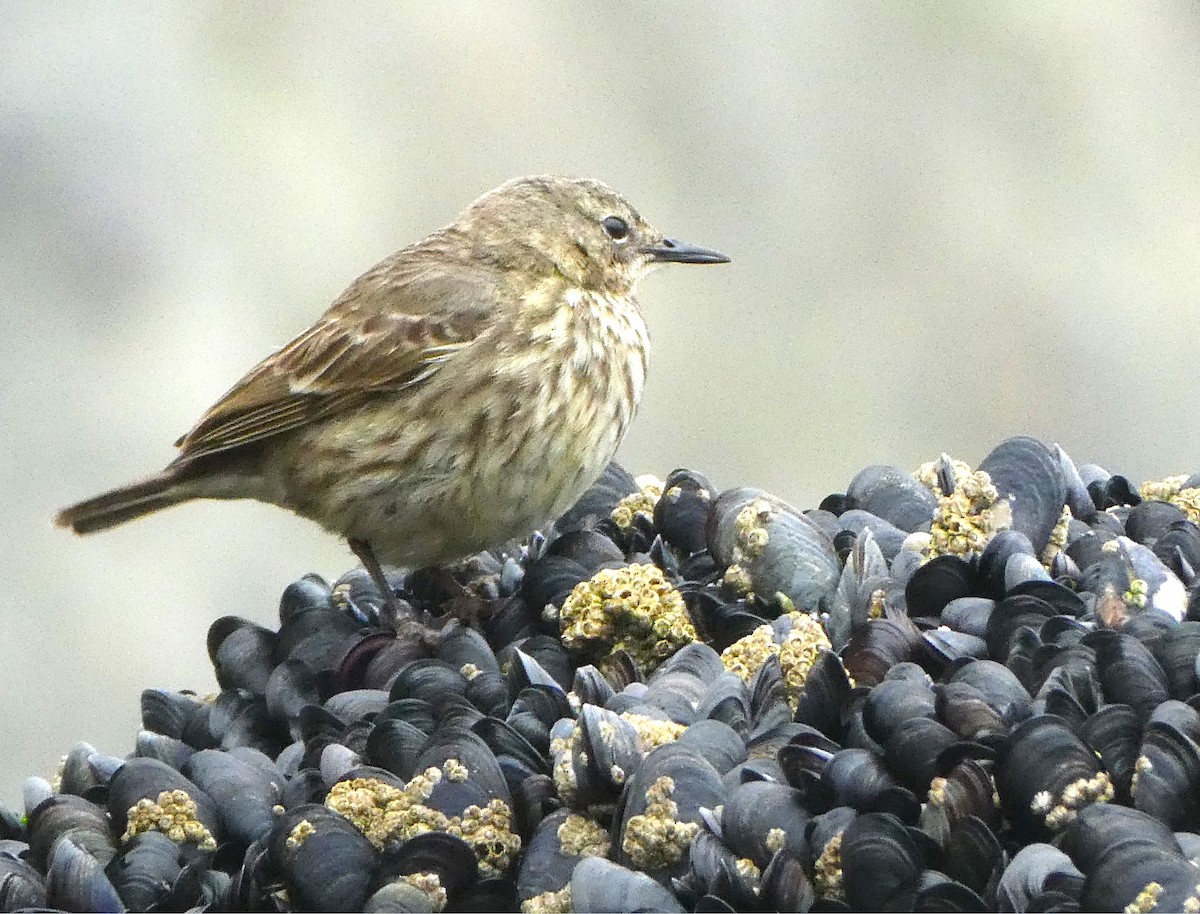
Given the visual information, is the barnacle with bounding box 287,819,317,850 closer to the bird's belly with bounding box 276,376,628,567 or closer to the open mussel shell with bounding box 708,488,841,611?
the open mussel shell with bounding box 708,488,841,611

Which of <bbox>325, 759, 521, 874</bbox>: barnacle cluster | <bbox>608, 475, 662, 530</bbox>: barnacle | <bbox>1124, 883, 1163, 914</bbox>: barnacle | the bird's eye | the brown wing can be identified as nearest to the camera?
<bbox>1124, 883, 1163, 914</bbox>: barnacle

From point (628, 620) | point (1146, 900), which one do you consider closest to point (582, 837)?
point (628, 620)

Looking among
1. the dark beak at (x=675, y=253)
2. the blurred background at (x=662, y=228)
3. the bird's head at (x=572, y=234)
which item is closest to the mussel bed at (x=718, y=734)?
the bird's head at (x=572, y=234)

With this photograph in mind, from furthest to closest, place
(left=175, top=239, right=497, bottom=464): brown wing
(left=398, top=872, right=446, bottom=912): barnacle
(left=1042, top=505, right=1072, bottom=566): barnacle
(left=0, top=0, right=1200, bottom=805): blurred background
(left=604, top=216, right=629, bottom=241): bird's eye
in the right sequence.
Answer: (left=0, top=0, right=1200, bottom=805): blurred background → (left=604, top=216, right=629, bottom=241): bird's eye → (left=175, top=239, right=497, bottom=464): brown wing → (left=1042, top=505, right=1072, bottom=566): barnacle → (left=398, top=872, right=446, bottom=912): barnacle

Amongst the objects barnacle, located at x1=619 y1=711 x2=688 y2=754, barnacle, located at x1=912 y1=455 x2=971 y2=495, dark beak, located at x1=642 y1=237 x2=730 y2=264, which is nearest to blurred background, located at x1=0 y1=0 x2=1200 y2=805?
dark beak, located at x1=642 y1=237 x2=730 y2=264

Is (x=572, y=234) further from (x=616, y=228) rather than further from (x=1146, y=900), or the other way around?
(x=1146, y=900)
